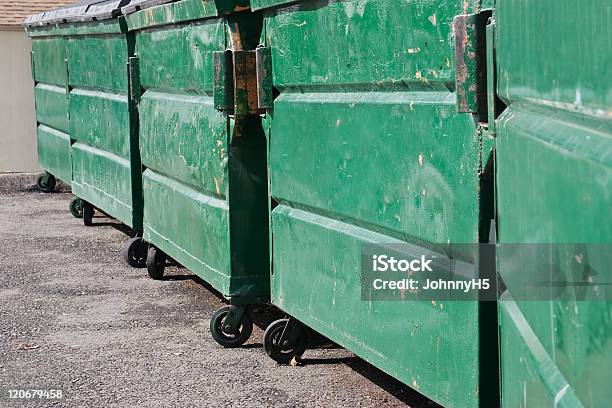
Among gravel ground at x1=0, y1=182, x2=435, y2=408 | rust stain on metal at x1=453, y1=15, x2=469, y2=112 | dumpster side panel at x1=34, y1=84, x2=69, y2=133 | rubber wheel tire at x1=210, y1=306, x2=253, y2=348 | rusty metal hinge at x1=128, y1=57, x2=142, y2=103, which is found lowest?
gravel ground at x1=0, y1=182, x2=435, y2=408

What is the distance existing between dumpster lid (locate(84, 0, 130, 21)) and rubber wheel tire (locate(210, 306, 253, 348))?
133 inches

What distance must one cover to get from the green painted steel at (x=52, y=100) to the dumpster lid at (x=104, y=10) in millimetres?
1661

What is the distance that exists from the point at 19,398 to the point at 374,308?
5.57 feet

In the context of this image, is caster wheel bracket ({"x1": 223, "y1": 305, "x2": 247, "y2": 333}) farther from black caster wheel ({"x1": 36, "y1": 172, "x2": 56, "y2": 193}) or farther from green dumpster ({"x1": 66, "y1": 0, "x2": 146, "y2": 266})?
black caster wheel ({"x1": 36, "y1": 172, "x2": 56, "y2": 193})

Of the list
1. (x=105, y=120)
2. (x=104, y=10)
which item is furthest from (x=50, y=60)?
(x=104, y=10)

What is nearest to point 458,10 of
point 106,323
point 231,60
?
point 231,60

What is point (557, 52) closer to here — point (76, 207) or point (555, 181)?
point (555, 181)

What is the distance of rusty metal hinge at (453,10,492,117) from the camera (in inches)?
127

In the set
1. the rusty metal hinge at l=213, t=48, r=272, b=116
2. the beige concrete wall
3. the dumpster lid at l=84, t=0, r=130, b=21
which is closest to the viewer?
the rusty metal hinge at l=213, t=48, r=272, b=116

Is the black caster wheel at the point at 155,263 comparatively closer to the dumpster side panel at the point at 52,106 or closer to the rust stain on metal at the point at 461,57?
the dumpster side panel at the point at 52,106

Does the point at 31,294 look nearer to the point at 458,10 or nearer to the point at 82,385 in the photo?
the point at 82,385

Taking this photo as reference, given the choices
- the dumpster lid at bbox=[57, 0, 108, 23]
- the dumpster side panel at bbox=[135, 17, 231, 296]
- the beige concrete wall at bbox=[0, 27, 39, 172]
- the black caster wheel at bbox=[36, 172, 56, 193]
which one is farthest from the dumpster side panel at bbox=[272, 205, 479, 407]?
the beige concrete wall at bbox=[0, 27, 39, 172]

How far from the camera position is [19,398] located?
16.7ft

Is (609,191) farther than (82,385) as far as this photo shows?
No
